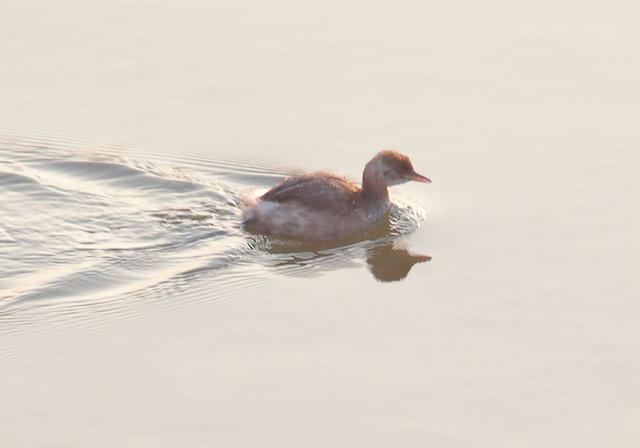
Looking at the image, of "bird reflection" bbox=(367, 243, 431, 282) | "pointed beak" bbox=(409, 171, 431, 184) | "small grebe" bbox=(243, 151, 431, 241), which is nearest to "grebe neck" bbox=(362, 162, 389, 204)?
"small grebe" bbox=(243, 151, 431, 241)

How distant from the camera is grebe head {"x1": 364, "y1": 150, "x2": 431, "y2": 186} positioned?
11.9 metres

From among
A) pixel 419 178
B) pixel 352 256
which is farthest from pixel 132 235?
pixel 419 178

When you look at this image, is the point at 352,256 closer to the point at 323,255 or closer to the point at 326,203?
the point at 323,255

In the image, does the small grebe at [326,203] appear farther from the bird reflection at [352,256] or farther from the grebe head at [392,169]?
the bird reflection at [352,256]

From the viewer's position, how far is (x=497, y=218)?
11641mm

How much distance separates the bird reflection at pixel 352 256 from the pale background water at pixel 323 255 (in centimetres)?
5

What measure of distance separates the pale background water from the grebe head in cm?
30

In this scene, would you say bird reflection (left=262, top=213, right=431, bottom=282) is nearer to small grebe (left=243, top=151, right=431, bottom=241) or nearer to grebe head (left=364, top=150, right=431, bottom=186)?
small grebe (left=243, top=151, right=431, bottom=241)

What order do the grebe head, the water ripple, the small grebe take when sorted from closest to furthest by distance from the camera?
the water ripple < the small grebe < the grebe head

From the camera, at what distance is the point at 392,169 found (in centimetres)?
1195

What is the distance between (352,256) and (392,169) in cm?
89

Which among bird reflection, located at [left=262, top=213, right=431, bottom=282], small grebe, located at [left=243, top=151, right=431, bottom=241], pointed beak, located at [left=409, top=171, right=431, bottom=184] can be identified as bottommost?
bird reflection, located at [left=262, top=213, right=431, bottom=282]

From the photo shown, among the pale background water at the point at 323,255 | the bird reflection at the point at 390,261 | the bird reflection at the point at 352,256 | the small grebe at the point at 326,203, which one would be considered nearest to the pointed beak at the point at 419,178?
the small grebe at the point at 326,203

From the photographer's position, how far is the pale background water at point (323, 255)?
8.83 metres
